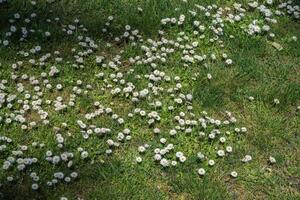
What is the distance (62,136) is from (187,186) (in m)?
1.88

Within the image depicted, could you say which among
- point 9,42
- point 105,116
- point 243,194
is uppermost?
point 9,42

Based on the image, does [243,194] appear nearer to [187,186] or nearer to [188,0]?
[187,186]

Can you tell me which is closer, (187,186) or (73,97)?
(187,186)

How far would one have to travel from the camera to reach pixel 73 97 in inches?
345

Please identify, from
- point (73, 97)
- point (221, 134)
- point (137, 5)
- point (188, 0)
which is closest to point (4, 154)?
point (73, 97)

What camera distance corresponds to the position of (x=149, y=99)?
29.3ft

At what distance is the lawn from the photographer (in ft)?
26.0

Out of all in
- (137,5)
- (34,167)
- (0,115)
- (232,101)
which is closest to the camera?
(34,167)

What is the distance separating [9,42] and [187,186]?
3.78 m

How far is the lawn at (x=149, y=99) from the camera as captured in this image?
7.91 m

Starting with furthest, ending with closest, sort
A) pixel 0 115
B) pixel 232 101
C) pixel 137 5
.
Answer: pixel 137 5 < pixel 232 101 < pixel 0 115

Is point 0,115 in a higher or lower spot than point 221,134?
higher

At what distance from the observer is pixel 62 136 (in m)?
8.27

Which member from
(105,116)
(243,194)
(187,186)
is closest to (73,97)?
(105,116)
